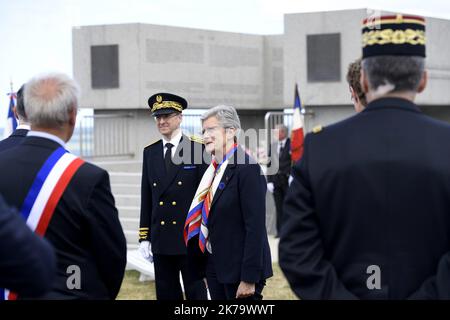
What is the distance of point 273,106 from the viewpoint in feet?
60.4

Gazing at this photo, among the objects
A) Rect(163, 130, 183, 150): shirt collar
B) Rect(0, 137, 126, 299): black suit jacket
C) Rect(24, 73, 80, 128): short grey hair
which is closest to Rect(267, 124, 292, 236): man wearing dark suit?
Rect(163, 130, 183, 150): shirt collar

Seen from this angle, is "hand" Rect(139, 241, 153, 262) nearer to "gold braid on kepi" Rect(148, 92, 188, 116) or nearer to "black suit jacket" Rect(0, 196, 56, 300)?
"gold braid on kepi" Rect(148, 92, 188, 116)

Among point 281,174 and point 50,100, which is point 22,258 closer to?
point 50,100

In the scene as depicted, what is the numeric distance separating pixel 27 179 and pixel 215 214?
6.47ft

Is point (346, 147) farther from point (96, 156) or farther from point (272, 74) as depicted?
point (272, 74)

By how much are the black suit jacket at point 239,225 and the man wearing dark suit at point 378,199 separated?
1.92m

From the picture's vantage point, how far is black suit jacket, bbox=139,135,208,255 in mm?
5680

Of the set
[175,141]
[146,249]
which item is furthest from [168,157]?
[146,249]

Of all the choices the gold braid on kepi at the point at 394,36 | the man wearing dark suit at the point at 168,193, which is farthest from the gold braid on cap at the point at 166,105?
the gold braid on kepi at the point at 394,36

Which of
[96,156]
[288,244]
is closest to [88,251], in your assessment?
[288,244]

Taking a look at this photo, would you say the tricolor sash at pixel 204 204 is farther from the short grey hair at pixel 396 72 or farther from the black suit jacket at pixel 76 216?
the short grey hair at pixel 396 72

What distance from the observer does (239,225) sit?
4.82 meters

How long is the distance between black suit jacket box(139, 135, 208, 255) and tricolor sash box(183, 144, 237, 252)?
0.48 metres

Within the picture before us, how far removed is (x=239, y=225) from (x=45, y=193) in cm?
198
